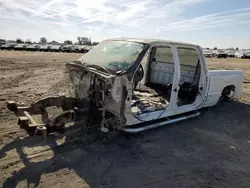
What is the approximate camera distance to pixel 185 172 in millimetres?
3756

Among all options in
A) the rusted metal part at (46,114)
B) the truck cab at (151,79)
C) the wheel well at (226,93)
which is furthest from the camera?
the wheel well at (226,93)

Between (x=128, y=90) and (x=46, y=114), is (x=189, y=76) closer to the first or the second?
(x=128, y=90)

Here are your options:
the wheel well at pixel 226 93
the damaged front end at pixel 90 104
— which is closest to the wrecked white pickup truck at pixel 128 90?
the damaged front end at pixel 90 104

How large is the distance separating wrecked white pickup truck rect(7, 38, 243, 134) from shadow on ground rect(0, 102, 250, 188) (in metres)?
0.40

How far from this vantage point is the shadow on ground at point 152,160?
344cm

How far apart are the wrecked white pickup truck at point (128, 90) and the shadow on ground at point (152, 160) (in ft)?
1.31

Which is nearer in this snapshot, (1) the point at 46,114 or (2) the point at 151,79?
(1) the point at 46,114

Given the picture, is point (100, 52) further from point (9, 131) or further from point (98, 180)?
point (98, 180)

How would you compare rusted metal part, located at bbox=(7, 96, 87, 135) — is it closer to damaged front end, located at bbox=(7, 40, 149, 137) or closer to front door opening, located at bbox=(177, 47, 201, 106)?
damaged front end, located at bbox=(7, 40, 149, 137)

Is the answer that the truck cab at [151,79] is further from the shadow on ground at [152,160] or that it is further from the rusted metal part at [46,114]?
the shadow on ground at [152,160]

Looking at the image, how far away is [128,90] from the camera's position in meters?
4.15

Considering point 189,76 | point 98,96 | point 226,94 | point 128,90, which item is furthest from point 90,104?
point 226,94

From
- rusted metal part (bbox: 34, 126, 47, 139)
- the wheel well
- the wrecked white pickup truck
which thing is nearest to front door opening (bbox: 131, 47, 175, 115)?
the wrecked white pickup truck

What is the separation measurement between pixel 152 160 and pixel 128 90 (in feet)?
4.30
